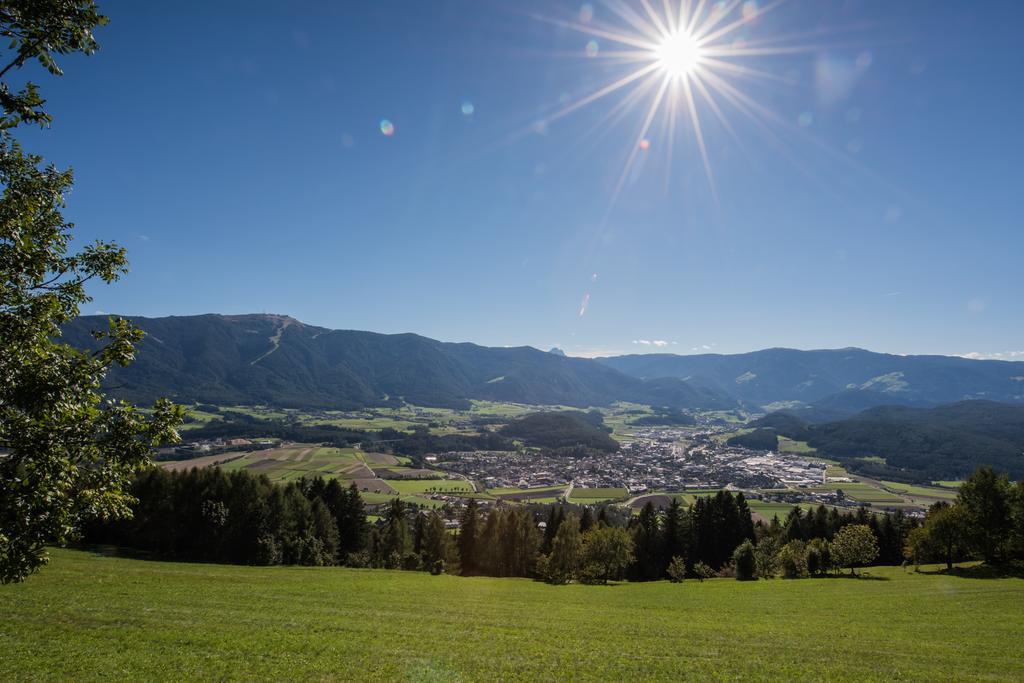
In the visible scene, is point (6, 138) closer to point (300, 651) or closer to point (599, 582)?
point (300, 651)

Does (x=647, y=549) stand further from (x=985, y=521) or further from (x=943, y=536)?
(x=985, y=521)

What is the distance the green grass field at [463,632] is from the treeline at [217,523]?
53.4ft

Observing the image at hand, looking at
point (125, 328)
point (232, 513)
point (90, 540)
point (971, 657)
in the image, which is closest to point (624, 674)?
point (971, 657)

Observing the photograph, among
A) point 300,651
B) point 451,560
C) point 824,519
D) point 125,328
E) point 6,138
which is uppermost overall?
point 6,138

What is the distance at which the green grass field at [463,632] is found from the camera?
62.6ft

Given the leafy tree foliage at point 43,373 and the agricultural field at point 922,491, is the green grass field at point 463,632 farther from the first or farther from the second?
the agricultural field at point 922,491

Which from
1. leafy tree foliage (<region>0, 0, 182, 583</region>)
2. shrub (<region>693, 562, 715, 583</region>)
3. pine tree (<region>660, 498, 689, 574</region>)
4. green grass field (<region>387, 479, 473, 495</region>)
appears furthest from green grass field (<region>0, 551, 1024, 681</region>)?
green grass field (<region>387, 479, 473, 495</region>)

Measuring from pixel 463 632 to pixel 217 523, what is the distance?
47.1m

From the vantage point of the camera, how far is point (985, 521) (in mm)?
50406

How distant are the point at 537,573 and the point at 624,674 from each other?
41938mm

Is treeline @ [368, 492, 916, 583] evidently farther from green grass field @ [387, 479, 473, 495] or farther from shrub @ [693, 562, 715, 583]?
green grass field @ [387, 479, 473, 495]

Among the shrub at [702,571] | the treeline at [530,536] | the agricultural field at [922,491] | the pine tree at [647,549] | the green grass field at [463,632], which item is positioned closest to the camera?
the green grass field at [463,632]

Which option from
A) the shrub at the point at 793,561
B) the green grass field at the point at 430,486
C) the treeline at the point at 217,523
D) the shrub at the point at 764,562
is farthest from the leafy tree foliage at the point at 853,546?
the green grass field at the point at 430,486

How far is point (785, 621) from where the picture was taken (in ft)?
101
